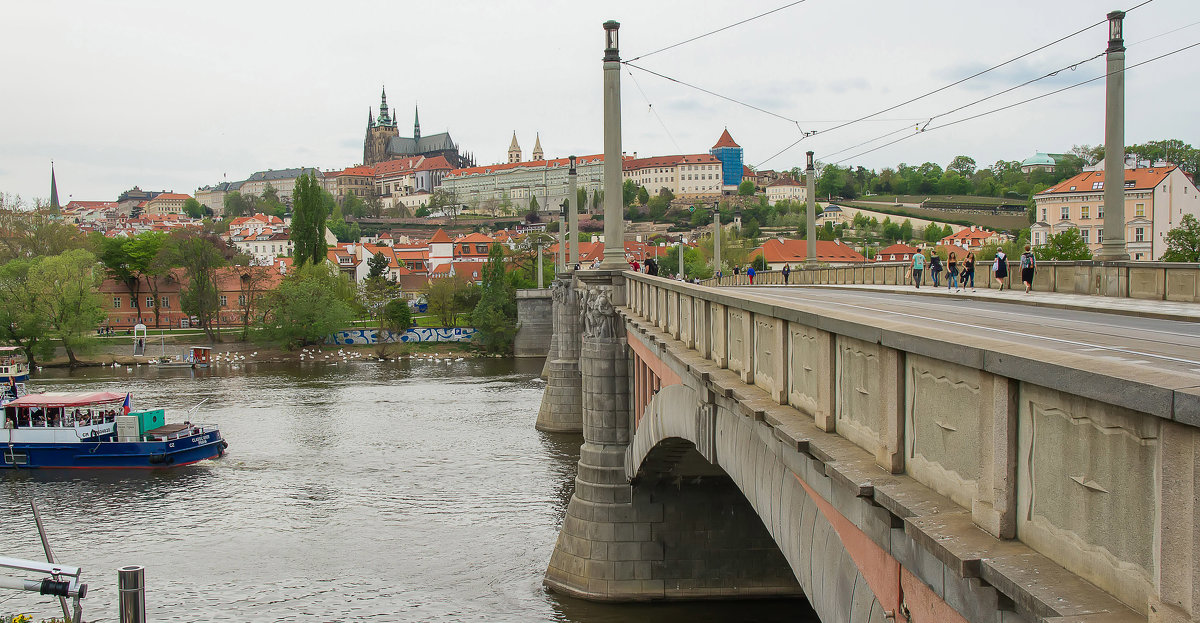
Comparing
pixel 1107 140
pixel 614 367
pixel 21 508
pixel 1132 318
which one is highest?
pixel 1107 140

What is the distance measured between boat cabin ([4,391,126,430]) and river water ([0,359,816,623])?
263 centimetres

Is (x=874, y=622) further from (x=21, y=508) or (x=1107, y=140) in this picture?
(x=21, y=508)

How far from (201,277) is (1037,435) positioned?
9410 centimetres

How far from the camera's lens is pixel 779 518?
26.8 feet

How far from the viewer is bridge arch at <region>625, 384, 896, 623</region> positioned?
6.29 metres

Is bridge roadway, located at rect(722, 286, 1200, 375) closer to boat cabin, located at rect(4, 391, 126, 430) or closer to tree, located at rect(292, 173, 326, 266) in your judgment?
boat cabin, located at rect(4, 391, 126, 430)

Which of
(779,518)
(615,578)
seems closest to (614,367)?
(615,578)

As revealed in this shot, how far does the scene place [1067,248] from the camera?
51.1 metres

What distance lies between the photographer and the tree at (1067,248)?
50594mm

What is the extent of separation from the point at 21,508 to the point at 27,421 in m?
9.78

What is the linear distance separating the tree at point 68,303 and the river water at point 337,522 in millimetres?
29608

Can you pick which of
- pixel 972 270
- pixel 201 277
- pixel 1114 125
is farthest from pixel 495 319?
pixel 1114 125

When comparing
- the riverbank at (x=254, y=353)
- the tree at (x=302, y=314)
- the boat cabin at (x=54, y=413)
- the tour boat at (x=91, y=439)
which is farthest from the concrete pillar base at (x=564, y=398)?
the tree at (x=302, y=314)

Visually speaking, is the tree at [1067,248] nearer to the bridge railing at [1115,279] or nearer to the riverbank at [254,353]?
the bridge railing at [1115,279]
